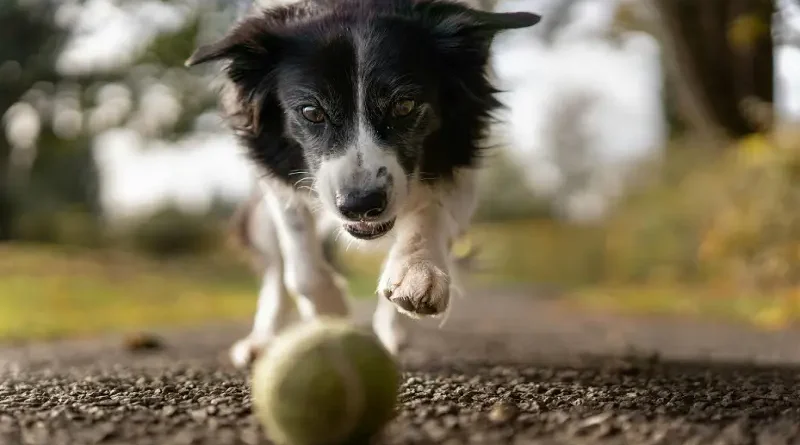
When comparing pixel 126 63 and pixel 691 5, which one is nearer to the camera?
pixel 691 5

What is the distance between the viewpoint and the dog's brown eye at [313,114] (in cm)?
318

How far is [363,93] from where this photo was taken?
3.08 m

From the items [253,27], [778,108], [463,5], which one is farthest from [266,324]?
[778,108]

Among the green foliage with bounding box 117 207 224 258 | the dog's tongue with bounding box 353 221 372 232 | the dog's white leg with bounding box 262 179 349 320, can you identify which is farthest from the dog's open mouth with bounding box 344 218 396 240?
the green foliage with bounding box 117 207 224 258

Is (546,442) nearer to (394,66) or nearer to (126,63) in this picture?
(394,66)

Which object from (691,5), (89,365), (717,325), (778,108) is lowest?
(717,325)

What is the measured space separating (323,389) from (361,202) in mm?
1109

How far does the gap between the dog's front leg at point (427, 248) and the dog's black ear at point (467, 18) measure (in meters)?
0.69

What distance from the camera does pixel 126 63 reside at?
1302 centimetres

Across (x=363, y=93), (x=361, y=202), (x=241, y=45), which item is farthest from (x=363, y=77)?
(x=241, y=45)

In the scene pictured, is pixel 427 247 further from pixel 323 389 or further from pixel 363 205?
pixel 323 389

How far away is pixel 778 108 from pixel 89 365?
7.25 metres

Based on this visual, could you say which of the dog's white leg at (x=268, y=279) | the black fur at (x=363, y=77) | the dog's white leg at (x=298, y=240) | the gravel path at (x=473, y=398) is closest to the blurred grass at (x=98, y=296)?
the gravel path at (x=473, y=398)

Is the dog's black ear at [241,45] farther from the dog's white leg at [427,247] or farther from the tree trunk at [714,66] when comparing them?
the tree trunk at [714,66]
